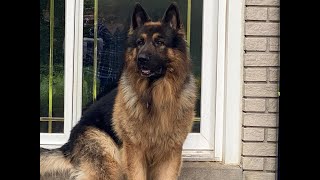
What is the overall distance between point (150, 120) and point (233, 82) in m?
0.84

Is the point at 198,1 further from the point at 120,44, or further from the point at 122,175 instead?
the point at 122,175

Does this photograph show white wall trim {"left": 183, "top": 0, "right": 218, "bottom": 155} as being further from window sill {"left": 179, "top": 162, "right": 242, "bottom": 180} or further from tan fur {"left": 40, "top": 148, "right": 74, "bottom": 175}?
tan fur {"left": 40, "top": 148, "right": 74, "bottom": 175}

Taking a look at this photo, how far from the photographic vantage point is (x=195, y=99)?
5.86 metres

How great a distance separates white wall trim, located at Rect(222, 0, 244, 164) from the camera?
5.80 metres

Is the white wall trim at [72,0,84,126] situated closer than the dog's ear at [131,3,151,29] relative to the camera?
No

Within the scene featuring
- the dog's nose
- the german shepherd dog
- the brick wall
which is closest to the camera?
the dog's nose

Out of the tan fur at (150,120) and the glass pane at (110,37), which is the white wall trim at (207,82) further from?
the tan fur at (150,120)

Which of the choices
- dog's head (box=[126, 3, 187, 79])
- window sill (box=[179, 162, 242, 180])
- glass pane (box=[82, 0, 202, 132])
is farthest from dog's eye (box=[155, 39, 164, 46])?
window sill (box=[179, 162, 242, 180])

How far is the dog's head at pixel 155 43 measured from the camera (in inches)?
217

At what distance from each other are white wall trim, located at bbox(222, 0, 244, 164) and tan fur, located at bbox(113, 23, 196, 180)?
39cm

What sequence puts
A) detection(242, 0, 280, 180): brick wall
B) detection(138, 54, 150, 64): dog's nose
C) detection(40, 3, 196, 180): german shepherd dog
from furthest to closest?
detection(242, 0, 280, 180): brick wall < detection(40, 3, 196, 180): german shepherd dog < detection(138, 54, 150, 64): dog's nose

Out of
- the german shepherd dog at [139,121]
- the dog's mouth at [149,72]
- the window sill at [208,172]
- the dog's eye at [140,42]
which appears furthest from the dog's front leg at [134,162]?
the dog's eye at [140,42]
